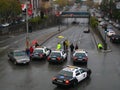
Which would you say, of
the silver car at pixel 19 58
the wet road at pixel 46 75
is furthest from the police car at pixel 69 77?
the silver car at pixel 19 58

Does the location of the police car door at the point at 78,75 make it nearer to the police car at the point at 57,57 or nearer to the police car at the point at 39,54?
the police car at the point at 57,57

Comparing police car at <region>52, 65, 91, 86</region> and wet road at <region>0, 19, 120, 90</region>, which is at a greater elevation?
police car at <region>52, 65, 91, 86</region>

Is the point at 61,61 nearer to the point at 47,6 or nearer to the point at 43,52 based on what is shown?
the point at 43,52

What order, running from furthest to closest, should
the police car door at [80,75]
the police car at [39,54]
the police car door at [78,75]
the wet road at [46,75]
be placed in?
the police car at [39,54]
the police car door at [80,75]
the police car door at [78,75]
the wet road at [46,75]

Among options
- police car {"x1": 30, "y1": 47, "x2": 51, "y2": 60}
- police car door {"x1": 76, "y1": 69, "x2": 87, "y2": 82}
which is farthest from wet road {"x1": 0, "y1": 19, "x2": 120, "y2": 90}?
police car {"x1": 30, "y1": 47, "x2": 51, "y2": 60}

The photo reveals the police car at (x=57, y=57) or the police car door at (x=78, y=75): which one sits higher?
the police car door at (x=78, y=75)

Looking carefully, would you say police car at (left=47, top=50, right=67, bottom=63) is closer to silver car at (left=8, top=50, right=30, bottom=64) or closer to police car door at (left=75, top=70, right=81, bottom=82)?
silver car at (left=8, top=50, right=30, bottom=64)

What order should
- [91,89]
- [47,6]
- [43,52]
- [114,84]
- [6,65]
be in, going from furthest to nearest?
[47,6], [43,52], [6,65], [114,84], [91,89]

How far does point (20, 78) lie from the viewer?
93.9 feet

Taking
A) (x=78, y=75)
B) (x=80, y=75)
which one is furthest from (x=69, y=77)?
(x=80, y=75)

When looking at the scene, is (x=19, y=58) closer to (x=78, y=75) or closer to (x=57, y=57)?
(x=57, y=57)

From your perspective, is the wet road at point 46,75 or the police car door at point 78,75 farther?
the police car door at point 78,75

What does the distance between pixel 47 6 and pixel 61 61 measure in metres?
148

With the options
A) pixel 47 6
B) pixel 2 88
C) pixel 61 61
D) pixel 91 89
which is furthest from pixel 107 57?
pixel 47 6
